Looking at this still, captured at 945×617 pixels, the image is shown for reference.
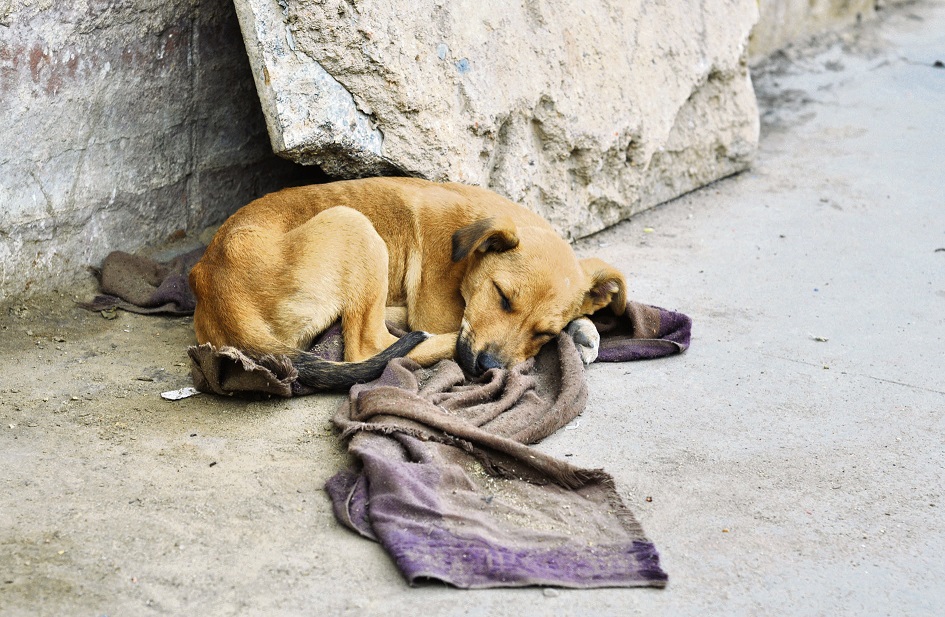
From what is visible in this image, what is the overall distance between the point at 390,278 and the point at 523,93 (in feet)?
6.31

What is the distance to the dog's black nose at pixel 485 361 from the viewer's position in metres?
5.29

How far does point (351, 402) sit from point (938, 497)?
2.78 metres

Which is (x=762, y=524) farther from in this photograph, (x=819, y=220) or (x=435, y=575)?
(x=819, y=220)

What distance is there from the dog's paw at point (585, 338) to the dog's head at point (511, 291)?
0.20 feet

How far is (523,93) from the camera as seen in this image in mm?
6801

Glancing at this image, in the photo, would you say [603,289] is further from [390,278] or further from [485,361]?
[390,278]

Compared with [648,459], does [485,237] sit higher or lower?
higher

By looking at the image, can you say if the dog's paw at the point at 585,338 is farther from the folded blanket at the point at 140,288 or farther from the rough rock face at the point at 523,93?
the folded blanket at the point at 140,288

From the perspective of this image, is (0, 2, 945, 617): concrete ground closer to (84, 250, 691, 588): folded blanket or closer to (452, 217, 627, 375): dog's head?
(84, 250, 691, 588): folded blanket

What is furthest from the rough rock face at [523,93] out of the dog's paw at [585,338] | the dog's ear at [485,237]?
the dog's paw at [585,338]

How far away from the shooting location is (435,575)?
345 cm

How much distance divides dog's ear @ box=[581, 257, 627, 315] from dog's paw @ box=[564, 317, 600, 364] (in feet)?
0.39

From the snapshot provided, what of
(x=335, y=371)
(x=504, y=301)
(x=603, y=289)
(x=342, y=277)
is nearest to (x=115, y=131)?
(x=342, y=277)

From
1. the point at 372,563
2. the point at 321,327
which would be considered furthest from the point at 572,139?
the point at 372,563
